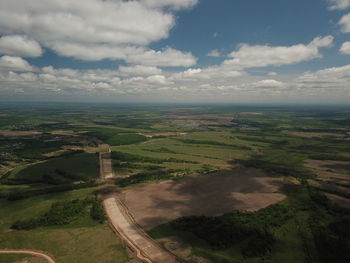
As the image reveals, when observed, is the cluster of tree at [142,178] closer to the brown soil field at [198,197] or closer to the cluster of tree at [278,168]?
the brown soil field at [198,197]

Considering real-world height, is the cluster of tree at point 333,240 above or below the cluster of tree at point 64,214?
above

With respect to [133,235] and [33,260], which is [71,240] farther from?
[133,235]

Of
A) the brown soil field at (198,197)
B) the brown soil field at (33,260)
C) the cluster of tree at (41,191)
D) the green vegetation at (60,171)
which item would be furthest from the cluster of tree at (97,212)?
the green vegetation at (60,171)

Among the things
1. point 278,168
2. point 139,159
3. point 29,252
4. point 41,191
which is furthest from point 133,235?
point 278,168

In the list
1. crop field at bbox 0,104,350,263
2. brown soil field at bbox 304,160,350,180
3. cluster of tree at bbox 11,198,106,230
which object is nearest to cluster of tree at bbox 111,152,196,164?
crop field at bbox 0,104,350,263

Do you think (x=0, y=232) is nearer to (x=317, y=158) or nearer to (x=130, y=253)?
(x=130, y=253)

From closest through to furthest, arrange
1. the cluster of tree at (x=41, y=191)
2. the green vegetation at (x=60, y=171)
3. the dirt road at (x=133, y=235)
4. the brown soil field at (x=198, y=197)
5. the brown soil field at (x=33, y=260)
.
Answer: the brown soil field at (x=33, y=260) < the dirt road at (x=133, y=235) < the brown soil field at (x=198, y=197) < the cluster of tree at (x=41, y=191) < the green vegetation at (x=60, y=171)

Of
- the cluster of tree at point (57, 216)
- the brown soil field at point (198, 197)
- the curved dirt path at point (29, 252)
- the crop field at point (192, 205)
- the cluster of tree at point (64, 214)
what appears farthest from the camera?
the brown soil field at point (198, 197)

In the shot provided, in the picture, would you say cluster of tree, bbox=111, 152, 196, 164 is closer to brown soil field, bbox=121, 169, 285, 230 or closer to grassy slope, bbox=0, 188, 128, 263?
brown soil field, bbox=121, 169, 285, 230
